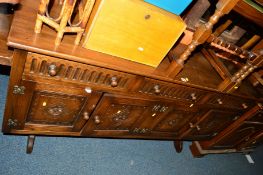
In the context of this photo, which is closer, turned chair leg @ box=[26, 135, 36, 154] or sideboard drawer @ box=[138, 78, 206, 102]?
sideboard drawer @ box=[138, 78, 206, 102]

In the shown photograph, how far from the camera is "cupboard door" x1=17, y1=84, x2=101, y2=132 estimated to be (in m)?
1.33

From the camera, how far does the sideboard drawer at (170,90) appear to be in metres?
1.55

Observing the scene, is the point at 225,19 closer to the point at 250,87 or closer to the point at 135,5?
the point at 250,87

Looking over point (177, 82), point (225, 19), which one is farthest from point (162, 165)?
point (225, 19)

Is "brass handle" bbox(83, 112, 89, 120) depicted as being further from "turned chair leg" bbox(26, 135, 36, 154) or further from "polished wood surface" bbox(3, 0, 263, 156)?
"turned chair leg" bbox(26, 135, 36, 154)

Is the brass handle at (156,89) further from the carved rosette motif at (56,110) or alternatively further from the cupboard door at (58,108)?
the carved rosette motif at (56,110)

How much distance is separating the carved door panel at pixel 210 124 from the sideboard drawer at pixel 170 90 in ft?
1.08

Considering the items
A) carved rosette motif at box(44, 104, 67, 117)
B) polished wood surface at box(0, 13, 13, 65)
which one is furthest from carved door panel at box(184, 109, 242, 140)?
polished wood surface at box(0, 13, 13, 65)

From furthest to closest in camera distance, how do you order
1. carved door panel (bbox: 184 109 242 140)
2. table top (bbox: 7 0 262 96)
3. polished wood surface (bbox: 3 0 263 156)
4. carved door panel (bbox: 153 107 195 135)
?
1. carved door panel (bbox: 184 109 242 140)
2. carved door panel (bbox: 153 107 195 135)
3. polished wood surface (bbox: 3 0 263 156)
4. table top (bbox: 7 0 262 96)

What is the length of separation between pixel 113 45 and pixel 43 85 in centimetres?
43

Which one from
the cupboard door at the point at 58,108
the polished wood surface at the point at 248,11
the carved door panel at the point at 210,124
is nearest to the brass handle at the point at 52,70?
the cupboard door at the point at 58,108

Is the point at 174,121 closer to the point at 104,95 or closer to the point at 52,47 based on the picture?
the point at 104,95

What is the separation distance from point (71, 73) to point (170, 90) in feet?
2.35

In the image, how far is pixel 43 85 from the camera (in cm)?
127
